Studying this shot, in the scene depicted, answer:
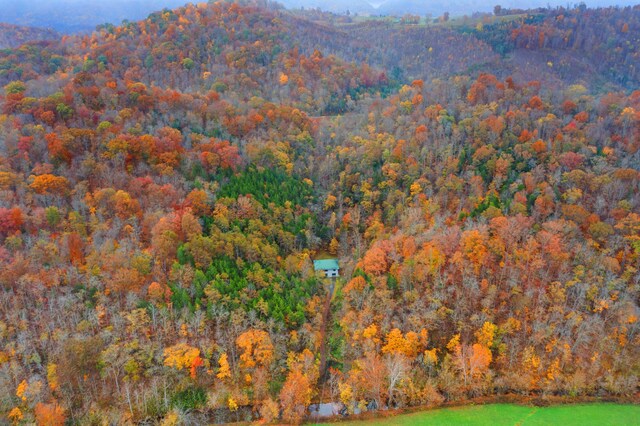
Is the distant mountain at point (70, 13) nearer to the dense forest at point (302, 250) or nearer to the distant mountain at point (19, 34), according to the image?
the distant mountain at point (19, 34)

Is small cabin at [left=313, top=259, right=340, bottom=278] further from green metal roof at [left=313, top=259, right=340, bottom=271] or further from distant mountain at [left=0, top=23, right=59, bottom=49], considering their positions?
distant mountain at [left=0, top=23, right=59, bottom=49]

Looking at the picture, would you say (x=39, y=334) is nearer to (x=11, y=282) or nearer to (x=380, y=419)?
(x=11, y=282)

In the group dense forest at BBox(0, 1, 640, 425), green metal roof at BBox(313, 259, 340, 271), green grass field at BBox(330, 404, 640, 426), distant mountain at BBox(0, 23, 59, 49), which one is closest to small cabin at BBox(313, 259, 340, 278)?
green metal roof at BBox(313, 259, 340, 271)

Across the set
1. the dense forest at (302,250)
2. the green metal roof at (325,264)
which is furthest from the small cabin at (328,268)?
the dense forest at (302,250)

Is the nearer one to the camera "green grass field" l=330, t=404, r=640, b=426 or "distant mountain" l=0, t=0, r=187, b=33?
"green grass field" l=330, t=404, r=640, b=426

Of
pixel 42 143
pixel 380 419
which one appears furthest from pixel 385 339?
pixel 42 143

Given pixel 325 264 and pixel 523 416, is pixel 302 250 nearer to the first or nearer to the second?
pixel 325 264

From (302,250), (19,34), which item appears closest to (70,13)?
(19,34)
